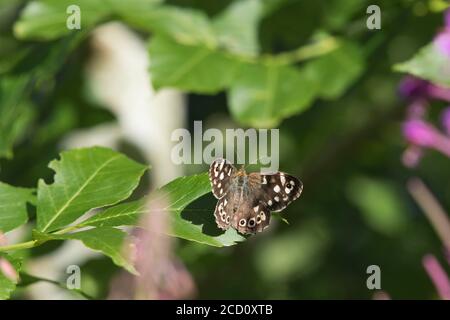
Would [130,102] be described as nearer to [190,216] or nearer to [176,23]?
[176,23]

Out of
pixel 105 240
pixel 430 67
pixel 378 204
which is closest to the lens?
pixel 105 240

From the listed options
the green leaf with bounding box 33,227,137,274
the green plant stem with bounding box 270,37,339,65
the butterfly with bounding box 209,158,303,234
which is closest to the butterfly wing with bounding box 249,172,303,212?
the butterfly with bounding box 209,158,303,234

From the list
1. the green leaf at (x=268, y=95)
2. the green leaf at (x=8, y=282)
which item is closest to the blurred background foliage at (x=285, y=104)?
the green leaf at (x=268, y=95)

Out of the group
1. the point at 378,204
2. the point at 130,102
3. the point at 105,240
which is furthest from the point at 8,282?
the point at 378,204

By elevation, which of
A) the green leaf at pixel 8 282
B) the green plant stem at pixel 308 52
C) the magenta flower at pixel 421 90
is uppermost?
the green plant stem at pixel 308 52

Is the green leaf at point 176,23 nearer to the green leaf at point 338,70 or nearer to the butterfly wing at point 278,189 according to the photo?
the green leaf at point 338,70

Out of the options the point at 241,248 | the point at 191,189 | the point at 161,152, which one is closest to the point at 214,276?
the point at 241,248
